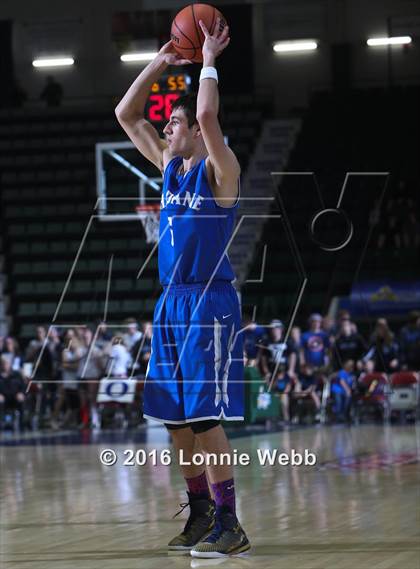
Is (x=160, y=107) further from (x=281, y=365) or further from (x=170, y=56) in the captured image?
(x=170, y=56)

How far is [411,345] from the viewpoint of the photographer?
43.3 feet

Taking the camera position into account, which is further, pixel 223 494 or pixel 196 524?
pixel 196 524

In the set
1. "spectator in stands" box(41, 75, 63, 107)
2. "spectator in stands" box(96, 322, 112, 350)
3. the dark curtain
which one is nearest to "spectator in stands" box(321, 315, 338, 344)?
"spectator in stands" box(96, 322, 112, 350)

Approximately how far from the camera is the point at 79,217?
65.3ft

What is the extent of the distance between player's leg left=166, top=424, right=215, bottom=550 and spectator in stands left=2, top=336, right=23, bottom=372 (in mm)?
9967

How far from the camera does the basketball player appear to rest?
159 inches

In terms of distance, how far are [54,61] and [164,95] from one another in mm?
10639

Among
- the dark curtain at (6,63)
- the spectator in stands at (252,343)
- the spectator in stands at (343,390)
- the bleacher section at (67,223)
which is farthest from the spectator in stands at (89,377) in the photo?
the dark curtain at (6,63)

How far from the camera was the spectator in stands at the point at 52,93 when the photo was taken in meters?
22.1

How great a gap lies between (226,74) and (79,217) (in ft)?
15.1

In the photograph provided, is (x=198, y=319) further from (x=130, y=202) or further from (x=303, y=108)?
(x=303, y=108)

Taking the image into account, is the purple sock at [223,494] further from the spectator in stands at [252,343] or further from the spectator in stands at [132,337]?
the spectator in stands at [132,337]

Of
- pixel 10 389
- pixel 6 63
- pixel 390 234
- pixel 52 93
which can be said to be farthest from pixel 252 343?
pixel 6 63

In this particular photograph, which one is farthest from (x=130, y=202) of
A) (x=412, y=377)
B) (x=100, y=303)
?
(x=412, y=377)
